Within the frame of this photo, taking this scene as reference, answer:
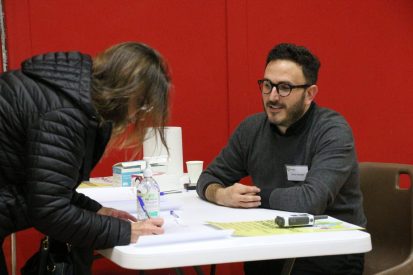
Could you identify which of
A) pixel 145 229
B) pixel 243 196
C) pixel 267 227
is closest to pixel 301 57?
pixel 243 196

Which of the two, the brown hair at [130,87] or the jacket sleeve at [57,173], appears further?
the brown hair at [130,87]

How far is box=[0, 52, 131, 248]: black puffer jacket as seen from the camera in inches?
51.6

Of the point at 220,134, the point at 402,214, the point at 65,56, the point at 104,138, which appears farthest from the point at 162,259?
the point at 220,134

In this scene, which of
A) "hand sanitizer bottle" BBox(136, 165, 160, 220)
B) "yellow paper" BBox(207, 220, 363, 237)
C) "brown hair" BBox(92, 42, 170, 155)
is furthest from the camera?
"hand sanitizer bottle" BBox(136, 165, 160, 220)

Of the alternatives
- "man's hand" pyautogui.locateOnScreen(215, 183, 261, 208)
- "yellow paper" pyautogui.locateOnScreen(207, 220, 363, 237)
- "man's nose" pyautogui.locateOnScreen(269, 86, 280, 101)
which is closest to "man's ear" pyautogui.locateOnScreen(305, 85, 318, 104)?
"man's nose" pyautogui.locateOnScreen(269, 86, 280, 101)

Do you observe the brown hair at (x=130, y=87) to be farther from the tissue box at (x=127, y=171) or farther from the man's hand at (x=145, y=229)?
the tissue box at (x=127, y=171)

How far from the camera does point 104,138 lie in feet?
4.75

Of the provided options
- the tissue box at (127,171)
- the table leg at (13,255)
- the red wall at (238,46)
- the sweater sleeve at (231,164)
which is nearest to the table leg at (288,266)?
the sweater sleeve at (231,164)

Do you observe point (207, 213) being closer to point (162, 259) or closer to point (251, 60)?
point (162, 259)

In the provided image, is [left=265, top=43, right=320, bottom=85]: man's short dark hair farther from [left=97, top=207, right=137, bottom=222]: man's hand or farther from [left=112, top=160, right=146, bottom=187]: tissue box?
[left=97, top=207, right=137, bottom=222]: man's hand

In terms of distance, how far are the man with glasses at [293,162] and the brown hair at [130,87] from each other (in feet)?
2.16

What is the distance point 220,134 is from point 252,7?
0.84 metres

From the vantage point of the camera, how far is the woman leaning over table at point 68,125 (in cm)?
131

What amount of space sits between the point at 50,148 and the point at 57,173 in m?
0.07
